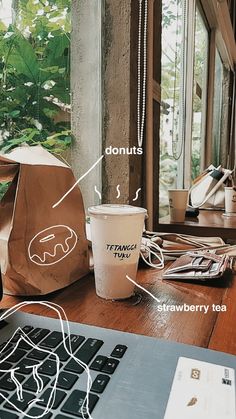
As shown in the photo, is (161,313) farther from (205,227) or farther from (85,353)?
(205,227)

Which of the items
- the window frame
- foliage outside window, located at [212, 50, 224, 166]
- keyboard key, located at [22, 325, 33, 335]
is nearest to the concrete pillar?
keyboard key, located at [22, 325, 33, 335]

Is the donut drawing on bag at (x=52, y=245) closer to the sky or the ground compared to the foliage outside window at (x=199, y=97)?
closer to the ground

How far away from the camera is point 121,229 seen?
62 centimetres

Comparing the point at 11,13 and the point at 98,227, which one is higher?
the point at 11,13

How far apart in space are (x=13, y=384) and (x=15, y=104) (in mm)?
731

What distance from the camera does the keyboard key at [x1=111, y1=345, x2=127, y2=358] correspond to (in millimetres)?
434

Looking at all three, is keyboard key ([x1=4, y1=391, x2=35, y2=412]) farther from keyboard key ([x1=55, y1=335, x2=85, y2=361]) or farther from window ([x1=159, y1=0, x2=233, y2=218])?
window ([x1=159, y1=0, x2=233, y2=218])

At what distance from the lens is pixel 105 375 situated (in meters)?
0.39

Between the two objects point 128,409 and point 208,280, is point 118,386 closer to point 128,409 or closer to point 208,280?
point 128,409

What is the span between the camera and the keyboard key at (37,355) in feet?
1.40

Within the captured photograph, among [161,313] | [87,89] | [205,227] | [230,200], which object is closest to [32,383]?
[161,313]

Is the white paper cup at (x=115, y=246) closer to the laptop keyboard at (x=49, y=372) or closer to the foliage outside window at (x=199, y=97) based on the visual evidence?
the laptop keyboard at (x=49, y=372)

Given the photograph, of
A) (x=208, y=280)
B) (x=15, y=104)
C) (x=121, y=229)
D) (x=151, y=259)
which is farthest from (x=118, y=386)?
(x=15, y=104)

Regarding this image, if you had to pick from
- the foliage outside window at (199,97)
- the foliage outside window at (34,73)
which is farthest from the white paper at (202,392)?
the foliage outside window at (199,97)
